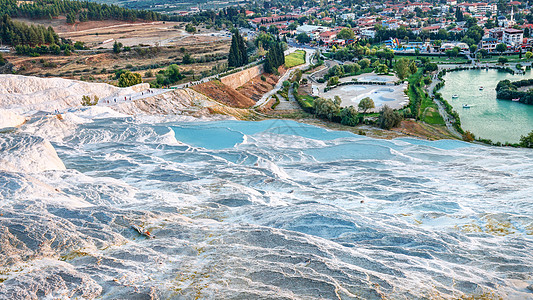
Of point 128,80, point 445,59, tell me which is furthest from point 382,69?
point 128,80

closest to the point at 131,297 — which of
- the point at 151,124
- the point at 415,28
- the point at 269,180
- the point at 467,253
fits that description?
the point at 467,253

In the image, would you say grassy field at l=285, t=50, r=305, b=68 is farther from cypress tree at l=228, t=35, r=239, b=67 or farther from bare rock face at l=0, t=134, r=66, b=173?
bare rock face at l=0, t=134, r=66, b=173

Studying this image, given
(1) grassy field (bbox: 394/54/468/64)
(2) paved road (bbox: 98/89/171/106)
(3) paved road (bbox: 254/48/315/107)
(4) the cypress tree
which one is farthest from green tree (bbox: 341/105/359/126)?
(1) grassy field (bbox: 394/54/468/64)

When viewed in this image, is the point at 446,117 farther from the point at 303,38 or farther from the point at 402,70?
the point at 303,38

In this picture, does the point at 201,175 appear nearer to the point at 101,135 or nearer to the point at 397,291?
the point at 101,135

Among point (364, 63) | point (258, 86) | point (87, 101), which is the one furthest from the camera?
point (364, 63)
